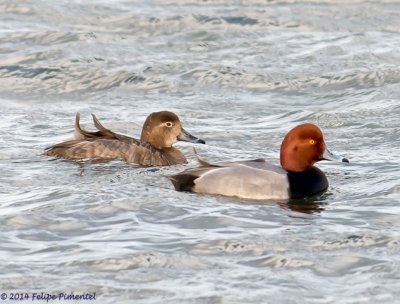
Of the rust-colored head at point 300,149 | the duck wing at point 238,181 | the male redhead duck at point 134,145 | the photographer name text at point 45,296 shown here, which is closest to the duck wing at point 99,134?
the male redhead duck at point 134,145

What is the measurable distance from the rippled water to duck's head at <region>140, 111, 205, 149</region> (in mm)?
305

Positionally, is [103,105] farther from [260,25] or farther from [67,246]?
[67,246]

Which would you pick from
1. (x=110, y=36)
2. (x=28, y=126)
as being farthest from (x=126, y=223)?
(x=110, y=36)

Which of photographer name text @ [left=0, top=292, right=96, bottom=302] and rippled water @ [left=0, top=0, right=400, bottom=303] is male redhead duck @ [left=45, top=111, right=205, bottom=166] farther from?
photographer name text @ [left=0, top=292, right=96, bottom=302]

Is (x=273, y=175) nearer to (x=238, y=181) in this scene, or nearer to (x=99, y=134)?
(x=238, y=181)

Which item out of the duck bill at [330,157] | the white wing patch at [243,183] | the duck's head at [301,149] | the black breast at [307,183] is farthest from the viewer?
the duck bill at [330,157]

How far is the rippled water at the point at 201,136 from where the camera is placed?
8.61 m

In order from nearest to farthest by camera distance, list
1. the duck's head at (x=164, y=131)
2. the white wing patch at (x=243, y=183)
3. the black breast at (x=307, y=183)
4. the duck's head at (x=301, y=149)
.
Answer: the white wing patch at (x=243, y=183), the black breast at (x=307, y=183), the duck's head at (x=301, y=149), the duck's head at (x=164, y=131)

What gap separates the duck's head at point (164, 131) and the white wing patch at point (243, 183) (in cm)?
170

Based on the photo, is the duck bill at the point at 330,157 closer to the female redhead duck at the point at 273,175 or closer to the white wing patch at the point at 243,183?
the female redhead duck at the point at 273,175

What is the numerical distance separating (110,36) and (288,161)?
293 inches

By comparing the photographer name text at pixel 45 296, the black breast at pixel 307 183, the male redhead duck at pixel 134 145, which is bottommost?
the photographer name text at pixel 45 296

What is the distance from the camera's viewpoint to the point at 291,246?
923 centimetres

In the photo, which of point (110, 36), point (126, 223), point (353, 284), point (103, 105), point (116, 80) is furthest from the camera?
point (110, 36)
